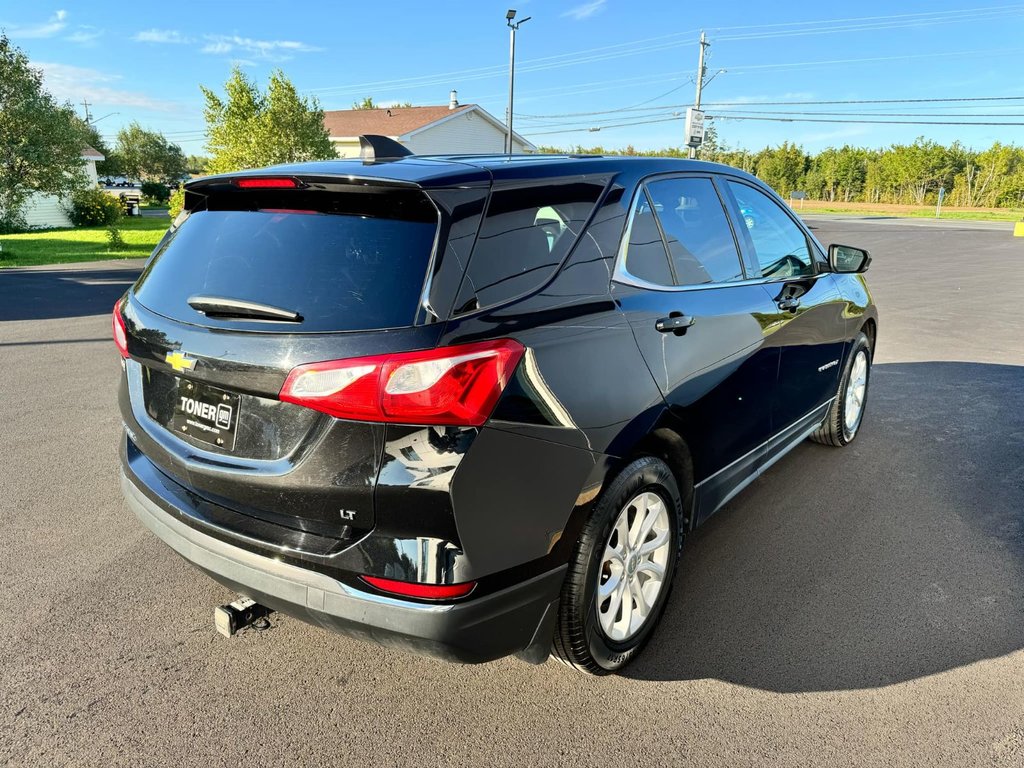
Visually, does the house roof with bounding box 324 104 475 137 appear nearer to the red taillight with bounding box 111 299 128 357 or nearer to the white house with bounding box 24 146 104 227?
the white house with bounding box 24 146 104 227

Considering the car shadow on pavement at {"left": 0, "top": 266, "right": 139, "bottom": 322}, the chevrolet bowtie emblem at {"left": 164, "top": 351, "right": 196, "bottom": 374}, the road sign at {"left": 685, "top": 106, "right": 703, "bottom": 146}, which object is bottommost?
the car shadow on pavement at {"left": 0, "top": 266, "right": 139, "bottom": 322}

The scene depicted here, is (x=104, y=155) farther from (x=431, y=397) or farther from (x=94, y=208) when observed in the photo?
(x=431, y=397)

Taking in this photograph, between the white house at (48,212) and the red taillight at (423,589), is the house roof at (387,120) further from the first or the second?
the red taillight at (423,589)

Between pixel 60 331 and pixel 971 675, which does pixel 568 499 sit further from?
pixel 60 331

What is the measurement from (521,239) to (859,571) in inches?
94.2

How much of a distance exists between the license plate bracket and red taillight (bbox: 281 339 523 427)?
1.06 feet

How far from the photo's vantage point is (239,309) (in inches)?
83.7

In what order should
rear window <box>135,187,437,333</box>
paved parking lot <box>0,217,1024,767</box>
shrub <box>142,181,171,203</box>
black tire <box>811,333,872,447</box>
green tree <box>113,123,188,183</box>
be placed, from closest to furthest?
1. rear window <box>135,187,437,333</box>
2. paved parking lot <box>0,217,1024,767</box>
3. black tire <box>811,333,872,447</box>
4. shrub <box>142,181,171,203</box>
5. green tree <box>113,123,188,183</box>

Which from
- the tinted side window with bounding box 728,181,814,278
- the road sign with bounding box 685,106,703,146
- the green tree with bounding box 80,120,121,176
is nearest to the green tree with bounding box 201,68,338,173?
the road sign with bounding box 685,106,703,146

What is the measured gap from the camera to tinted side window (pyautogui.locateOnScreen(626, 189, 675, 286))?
8.65ft

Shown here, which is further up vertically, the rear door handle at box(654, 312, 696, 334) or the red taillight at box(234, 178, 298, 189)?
the red taillight at box(234, 178, 298, 189)

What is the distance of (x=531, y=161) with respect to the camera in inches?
101

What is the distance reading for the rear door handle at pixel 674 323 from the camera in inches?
104

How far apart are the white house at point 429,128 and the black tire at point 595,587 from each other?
123 feet
